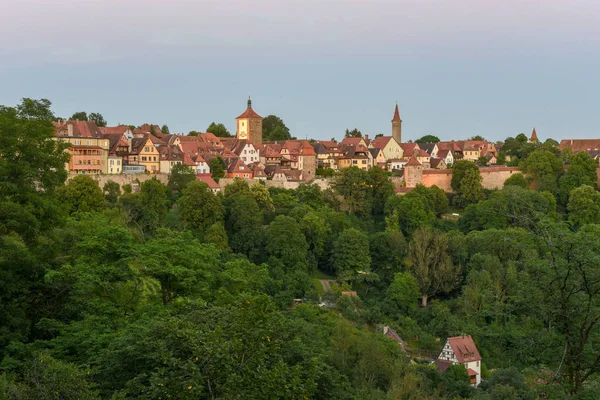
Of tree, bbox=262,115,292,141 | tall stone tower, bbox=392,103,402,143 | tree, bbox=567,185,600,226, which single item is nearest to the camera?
tree, bbox=567,185,600,226

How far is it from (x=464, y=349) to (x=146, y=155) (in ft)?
97.2

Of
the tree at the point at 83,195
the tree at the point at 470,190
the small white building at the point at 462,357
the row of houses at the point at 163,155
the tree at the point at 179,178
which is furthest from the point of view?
the tree at the point at 470,190

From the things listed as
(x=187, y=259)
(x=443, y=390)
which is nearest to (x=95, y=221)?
(x=187, y=259)

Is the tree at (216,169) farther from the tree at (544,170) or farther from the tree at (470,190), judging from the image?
the tree at (544,170)

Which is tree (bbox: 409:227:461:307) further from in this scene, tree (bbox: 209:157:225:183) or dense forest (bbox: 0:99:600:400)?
tree (bbox: 209:157:225:183)

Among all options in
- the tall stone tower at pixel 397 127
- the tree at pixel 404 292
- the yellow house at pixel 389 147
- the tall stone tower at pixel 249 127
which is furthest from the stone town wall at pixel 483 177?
the tall stone tower at pixel 397 127

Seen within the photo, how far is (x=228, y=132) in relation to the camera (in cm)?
8656

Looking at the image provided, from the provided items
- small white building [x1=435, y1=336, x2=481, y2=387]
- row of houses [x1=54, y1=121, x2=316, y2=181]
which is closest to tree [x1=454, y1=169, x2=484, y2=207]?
row of houses [x1=54, y1=121, x2=316, y2=181]

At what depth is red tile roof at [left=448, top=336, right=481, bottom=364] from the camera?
36781 mm

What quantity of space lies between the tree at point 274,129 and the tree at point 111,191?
125ft

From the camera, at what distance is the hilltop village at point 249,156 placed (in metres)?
53.1

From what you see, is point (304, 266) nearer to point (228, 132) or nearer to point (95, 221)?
point (95, 221)

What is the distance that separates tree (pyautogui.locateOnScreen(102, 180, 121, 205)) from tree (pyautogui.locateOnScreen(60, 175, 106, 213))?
3.42 m

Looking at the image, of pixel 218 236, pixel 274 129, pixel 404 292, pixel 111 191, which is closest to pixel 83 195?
pixel 111 191
